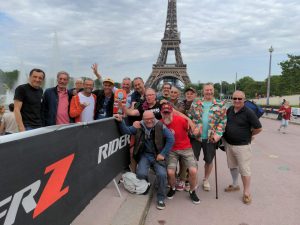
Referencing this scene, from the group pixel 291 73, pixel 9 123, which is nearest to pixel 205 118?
pixel 9 123

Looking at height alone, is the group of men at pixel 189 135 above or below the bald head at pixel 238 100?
below

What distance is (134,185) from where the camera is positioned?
15.4 ft

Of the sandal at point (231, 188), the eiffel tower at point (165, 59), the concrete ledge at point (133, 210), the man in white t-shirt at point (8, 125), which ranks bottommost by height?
the sandal at point (231, 188)

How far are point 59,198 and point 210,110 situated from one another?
3069mm

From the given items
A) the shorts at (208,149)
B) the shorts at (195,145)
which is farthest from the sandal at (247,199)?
the shorts at (195,145)

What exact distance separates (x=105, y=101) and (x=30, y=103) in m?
1.40

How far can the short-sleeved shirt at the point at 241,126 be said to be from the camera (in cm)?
469

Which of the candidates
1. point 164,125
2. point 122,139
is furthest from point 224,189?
point 122,139

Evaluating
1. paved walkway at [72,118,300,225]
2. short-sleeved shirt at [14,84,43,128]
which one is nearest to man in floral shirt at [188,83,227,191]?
paved walkway at [72,118,300,225]

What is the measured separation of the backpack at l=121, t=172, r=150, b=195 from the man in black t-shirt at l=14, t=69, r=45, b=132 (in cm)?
172

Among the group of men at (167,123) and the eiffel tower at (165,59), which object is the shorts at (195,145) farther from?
the eiffel tower at (165,59)

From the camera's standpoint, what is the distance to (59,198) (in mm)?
2678

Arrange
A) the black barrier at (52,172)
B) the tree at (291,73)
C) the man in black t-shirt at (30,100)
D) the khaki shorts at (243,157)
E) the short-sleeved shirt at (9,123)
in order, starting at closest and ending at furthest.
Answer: the black barrier at (52,172), the man in black t-shirt at (30,100), the khaki shorts at (243,157), the short-sleeved shirt at (9,123), the tree at (291,73)

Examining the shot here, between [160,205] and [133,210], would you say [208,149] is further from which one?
[133,210]
